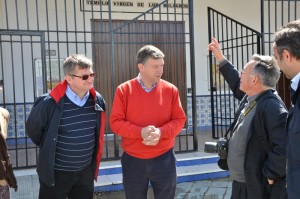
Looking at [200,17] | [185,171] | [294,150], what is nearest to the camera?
[294,150]

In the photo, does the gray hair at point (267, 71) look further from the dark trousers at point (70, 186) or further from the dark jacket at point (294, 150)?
the dark trousers at point (70, 186)

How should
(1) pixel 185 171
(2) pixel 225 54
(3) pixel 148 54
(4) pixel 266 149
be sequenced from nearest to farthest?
(4) pixel 266 149 → (3) pixel 148 54 → (1) pixel 185 171 → (2) pixel 225 54

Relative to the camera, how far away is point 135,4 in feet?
24.4

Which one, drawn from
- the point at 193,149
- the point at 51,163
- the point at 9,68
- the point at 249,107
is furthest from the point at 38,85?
the point at 249,107

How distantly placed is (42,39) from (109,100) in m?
2.52

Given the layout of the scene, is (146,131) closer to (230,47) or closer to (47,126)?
(47,126)

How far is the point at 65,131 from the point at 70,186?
450 mm

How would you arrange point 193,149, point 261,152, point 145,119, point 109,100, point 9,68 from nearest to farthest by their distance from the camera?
point 261,152
point 145,119
point 193,149
point 9,68
point 109,100

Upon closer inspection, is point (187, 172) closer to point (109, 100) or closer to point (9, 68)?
point (109, 100)

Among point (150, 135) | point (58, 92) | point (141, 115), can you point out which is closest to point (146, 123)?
point (141, 115)

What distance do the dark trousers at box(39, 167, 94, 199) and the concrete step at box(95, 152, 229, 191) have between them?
6.40 feet

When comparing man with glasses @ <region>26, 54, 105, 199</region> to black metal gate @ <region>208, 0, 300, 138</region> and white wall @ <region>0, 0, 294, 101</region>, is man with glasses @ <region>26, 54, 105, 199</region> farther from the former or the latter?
white wall @ <region>0, 0, 294, 101</region>

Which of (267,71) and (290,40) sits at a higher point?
(290,40)

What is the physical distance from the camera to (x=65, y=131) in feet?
8.85
